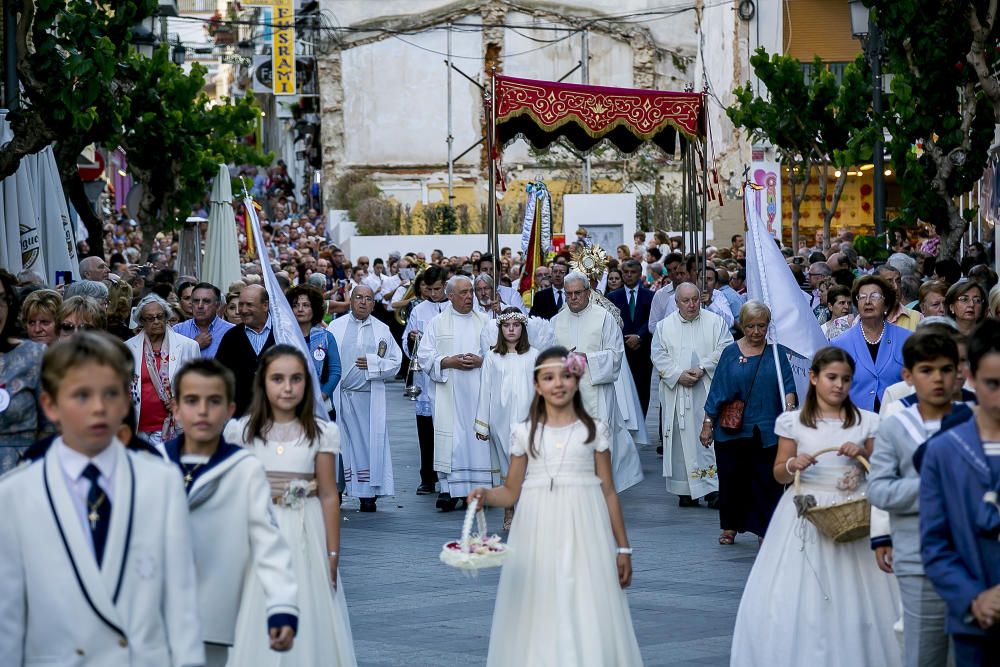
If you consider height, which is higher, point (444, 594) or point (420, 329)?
point (420, 329)

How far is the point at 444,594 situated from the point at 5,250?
6.37 meters

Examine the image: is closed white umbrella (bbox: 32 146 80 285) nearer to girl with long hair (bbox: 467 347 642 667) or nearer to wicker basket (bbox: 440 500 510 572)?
girl with long hair (bbox: 467 347 642 667)

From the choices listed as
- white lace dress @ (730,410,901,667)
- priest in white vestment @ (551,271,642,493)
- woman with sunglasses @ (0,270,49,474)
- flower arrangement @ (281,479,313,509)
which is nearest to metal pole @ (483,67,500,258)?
priest in white vestment @ (551,271,642,493)

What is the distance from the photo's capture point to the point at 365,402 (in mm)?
13625

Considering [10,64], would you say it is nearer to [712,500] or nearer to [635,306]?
[712,500]

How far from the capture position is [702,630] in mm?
8672

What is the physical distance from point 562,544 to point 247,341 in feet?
14.3

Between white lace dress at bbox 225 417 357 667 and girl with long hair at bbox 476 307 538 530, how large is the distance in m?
5.65

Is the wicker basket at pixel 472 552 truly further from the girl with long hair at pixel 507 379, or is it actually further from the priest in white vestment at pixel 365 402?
the priest in white vestment at pixel 365 402

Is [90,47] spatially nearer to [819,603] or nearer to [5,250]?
[5,250]

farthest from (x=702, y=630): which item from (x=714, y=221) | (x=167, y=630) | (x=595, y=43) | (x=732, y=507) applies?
(x=595, y=43)

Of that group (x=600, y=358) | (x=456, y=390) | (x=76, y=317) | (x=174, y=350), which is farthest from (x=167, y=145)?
(x=76, y=317)

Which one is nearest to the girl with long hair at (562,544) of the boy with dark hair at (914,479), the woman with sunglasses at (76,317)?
the boy with dark hair at (914,479)

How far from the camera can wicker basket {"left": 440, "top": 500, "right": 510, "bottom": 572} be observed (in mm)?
6289
